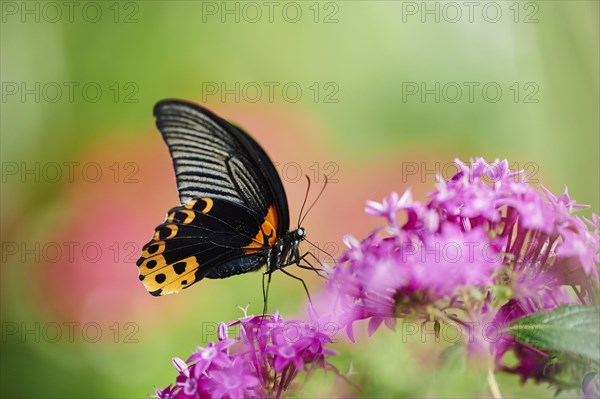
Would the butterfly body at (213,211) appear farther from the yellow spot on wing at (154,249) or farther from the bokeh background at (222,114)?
the bokeh background at (222,114)

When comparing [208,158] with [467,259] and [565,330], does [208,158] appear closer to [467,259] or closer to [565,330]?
[467,259]

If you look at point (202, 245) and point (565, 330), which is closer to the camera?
point (565, 330)

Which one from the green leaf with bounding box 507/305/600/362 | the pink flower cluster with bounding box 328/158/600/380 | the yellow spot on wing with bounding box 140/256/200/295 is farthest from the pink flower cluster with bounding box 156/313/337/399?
the yellow spot on wing with bounding box 140/256/200/295

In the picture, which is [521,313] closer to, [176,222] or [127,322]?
[176,222]

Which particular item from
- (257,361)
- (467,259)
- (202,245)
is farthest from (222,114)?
(467,259)

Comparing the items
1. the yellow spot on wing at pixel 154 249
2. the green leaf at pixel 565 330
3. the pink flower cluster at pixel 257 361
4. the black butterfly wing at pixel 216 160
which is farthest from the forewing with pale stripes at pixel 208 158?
the green leaf at pixel 565 330

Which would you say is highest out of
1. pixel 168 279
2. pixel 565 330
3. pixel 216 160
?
pixel 216 160
